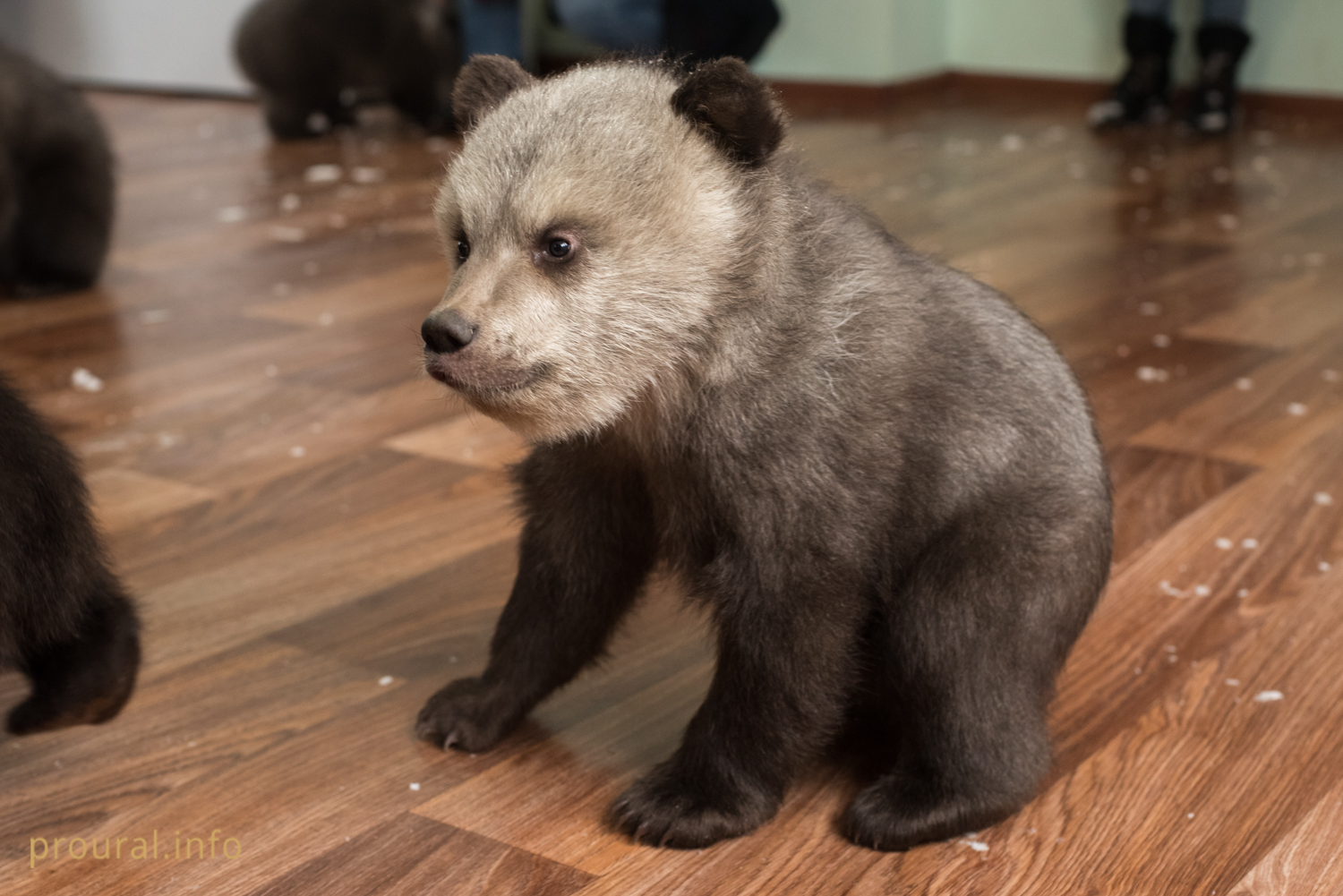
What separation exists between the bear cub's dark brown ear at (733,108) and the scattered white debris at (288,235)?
117 inches

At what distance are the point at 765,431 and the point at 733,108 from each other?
290 mm

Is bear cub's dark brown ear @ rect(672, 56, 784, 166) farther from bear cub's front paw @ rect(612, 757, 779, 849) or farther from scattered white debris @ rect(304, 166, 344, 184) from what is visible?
scattered white debris @ rect(304, 166, 344, 184)

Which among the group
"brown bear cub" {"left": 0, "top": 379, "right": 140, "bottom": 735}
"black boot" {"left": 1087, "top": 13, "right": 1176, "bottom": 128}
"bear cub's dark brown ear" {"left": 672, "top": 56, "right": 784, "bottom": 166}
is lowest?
"black boot" {"left": 1087, "top": 13, "right": 1176, "bottom": 128}

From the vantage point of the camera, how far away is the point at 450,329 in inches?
50.7

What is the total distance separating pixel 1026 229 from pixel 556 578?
2.79 meters

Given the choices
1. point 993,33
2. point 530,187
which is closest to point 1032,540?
point 530,187

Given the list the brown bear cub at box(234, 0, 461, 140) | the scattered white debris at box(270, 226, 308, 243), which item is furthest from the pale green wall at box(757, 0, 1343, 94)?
the scattered white debris at box(270, 226, 308, 243)

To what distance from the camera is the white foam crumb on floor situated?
286cm

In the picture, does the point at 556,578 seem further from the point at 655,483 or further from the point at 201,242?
the point at 201,242

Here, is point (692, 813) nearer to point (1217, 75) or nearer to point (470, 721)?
point (470, 721)

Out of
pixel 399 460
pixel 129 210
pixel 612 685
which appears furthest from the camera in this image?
pixel 129 210

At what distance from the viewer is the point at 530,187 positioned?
131 centimetres

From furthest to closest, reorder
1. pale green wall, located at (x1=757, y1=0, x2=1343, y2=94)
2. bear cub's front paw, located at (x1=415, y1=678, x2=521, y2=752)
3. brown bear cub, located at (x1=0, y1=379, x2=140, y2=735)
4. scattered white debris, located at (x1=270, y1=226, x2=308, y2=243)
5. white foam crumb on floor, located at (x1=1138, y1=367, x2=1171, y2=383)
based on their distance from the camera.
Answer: pale green wall, located at (x1=757, y1=0, x2=1343, y2=94), scattered white debris, located at (x1=270, y1=226, x2=308, y2=243), white foam crumb on floor, located at (x1=1138, y1=367, x2=1171, y2=383), bear cub's front paw, located at (x1=415, y1=678, x2=521, y2=752), brown bear cub, located at (x1=0, y1=379, x2=140, y2=735)

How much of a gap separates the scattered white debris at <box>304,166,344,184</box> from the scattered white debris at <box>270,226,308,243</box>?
2.24 feet
